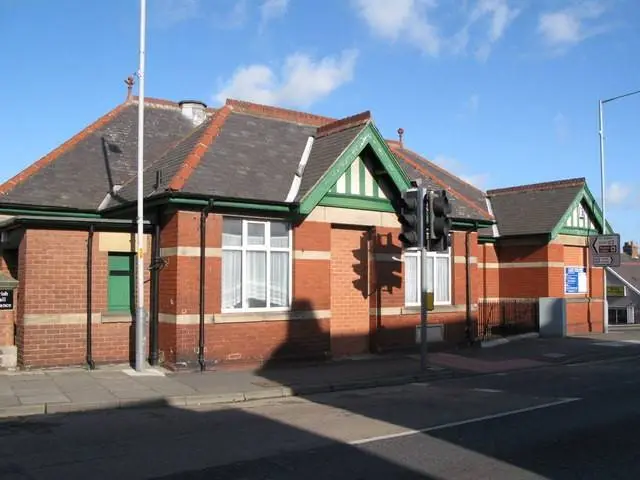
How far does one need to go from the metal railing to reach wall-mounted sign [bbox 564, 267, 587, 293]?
5.65 feet

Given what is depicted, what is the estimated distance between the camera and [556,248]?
76.0 feet

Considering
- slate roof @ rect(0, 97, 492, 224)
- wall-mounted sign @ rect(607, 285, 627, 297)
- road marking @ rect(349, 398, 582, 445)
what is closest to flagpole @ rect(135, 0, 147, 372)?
slate roof @ rect(0, 97, 492, 224)

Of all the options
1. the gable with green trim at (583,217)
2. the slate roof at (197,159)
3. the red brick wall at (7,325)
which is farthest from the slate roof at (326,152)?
the gable with green trim at (583,217)

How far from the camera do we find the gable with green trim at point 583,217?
2342 cm

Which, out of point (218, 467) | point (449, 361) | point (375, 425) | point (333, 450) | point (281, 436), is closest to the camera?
point (218, 467)

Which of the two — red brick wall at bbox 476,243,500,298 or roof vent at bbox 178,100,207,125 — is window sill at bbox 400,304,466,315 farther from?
roof vent at bbox 178,100,207,125

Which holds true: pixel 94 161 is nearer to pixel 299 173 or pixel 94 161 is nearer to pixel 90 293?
pixel 90 293

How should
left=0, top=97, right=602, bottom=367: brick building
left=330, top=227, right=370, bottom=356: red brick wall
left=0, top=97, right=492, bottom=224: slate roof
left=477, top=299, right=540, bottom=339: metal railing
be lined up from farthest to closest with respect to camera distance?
left=477, top=299, right=540, bottom=339: metal railing → left=330, top=227, right=370, bottom=356: red brick wall → left=0, top=97, right=492, bottom=224: slate roof → left=0, top=97, right=602, bottom=367: brick building

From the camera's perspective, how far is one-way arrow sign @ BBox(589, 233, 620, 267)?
74.2 ft

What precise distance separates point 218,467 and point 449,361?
33.6 feet

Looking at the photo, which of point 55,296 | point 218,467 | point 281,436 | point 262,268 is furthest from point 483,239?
point 218,467

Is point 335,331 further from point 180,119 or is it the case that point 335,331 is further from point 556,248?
point 556,248

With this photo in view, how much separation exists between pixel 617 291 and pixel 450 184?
1945cm

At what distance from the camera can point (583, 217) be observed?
24.4 meters
